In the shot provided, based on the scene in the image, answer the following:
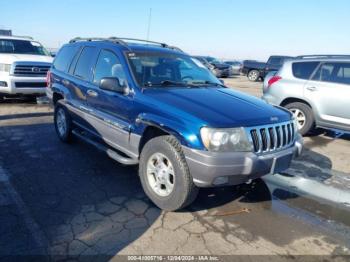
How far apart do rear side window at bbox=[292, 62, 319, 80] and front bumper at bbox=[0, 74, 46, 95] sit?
22.8 ft

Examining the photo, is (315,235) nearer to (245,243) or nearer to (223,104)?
(245,243)

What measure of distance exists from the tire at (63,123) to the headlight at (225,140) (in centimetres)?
336

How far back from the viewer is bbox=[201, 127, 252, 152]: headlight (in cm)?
338

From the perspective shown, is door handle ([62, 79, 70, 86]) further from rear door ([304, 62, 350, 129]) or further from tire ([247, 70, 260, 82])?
tire ([247, 70, 260, 82])

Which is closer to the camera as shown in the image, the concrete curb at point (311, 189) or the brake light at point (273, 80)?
the concrete curb at point (311, 189)

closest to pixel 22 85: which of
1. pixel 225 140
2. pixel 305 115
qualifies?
pixel 305 115

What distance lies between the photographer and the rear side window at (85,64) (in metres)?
5.27

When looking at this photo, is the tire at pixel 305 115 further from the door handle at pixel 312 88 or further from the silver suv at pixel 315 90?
the door handle at pixel 312 88

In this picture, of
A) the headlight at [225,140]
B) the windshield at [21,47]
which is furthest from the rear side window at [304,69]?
the windshield at [21,47]

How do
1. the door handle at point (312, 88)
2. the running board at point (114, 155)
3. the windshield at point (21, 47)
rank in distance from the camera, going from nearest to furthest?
the running board at point (114, 155) < the door handle at point (312, 88) < the windshield at point (21, 47)

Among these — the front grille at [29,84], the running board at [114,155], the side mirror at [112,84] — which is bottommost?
the front grille at [29,84]

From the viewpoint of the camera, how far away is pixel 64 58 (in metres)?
6.29

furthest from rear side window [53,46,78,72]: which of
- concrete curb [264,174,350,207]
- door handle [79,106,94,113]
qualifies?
concrete curb [264,174,350,207]

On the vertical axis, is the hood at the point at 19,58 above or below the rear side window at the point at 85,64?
below
